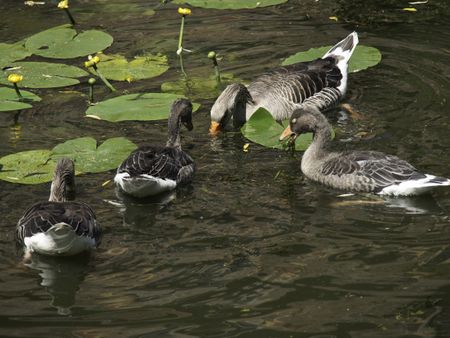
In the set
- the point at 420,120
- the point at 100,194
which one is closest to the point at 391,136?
the point at 420,120

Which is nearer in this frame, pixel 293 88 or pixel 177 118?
pixel 177 118

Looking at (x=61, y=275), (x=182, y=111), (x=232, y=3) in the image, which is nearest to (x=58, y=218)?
(x=61, y=275)

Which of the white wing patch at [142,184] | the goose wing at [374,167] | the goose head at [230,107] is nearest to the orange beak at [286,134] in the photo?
the goose wing at [374,167]

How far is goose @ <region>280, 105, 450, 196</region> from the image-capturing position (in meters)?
10.9

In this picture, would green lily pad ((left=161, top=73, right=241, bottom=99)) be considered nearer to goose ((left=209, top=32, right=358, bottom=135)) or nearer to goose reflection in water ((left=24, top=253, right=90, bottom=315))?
goose ((left=209, top=32, right=358, bottom=135))

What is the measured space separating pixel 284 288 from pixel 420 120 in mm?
4591

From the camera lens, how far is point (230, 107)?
13008mm

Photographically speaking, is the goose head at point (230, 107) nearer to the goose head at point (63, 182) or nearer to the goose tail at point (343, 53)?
the goose tail at point (343, 53)

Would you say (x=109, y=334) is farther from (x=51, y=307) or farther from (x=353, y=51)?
(x=353, y=51)

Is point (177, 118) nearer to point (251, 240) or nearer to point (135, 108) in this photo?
point (135, 108)

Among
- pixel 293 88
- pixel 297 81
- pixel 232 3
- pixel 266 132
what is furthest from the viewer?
pixel 232 3

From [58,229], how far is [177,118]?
311 cm

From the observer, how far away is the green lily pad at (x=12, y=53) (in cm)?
1484

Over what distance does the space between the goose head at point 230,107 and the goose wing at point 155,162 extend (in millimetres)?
1406
